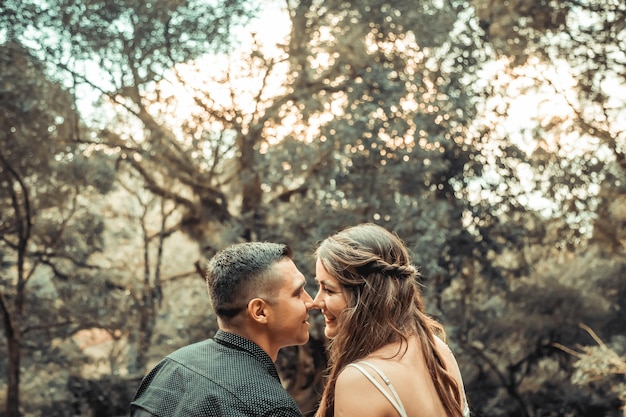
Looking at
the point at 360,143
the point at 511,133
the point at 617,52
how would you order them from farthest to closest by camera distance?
the point at 511,133, the point at 617,52, the point at 360,143

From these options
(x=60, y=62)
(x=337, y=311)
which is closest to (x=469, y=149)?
(x=60, y=62)

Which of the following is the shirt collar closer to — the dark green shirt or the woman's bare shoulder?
the dark green shirt

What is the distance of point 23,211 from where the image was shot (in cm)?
1441

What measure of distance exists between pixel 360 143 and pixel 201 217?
3.88 m

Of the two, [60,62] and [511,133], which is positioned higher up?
[60,62]

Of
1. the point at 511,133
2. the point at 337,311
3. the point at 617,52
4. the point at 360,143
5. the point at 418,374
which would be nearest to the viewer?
the point at 418,374

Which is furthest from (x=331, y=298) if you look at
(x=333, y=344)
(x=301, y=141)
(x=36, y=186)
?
(x=36, y=186)

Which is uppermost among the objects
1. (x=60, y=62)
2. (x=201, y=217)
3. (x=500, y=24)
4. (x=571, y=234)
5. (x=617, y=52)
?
(x=60, y=62)

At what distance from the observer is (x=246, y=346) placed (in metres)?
2.36

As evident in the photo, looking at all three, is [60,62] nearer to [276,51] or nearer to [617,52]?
[276,51]

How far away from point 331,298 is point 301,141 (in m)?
10.3

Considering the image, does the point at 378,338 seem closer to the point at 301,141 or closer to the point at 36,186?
the point at 301,141

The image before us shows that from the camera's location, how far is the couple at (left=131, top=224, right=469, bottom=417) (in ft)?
7.10

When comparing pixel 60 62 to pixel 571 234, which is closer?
pixel 60 62
